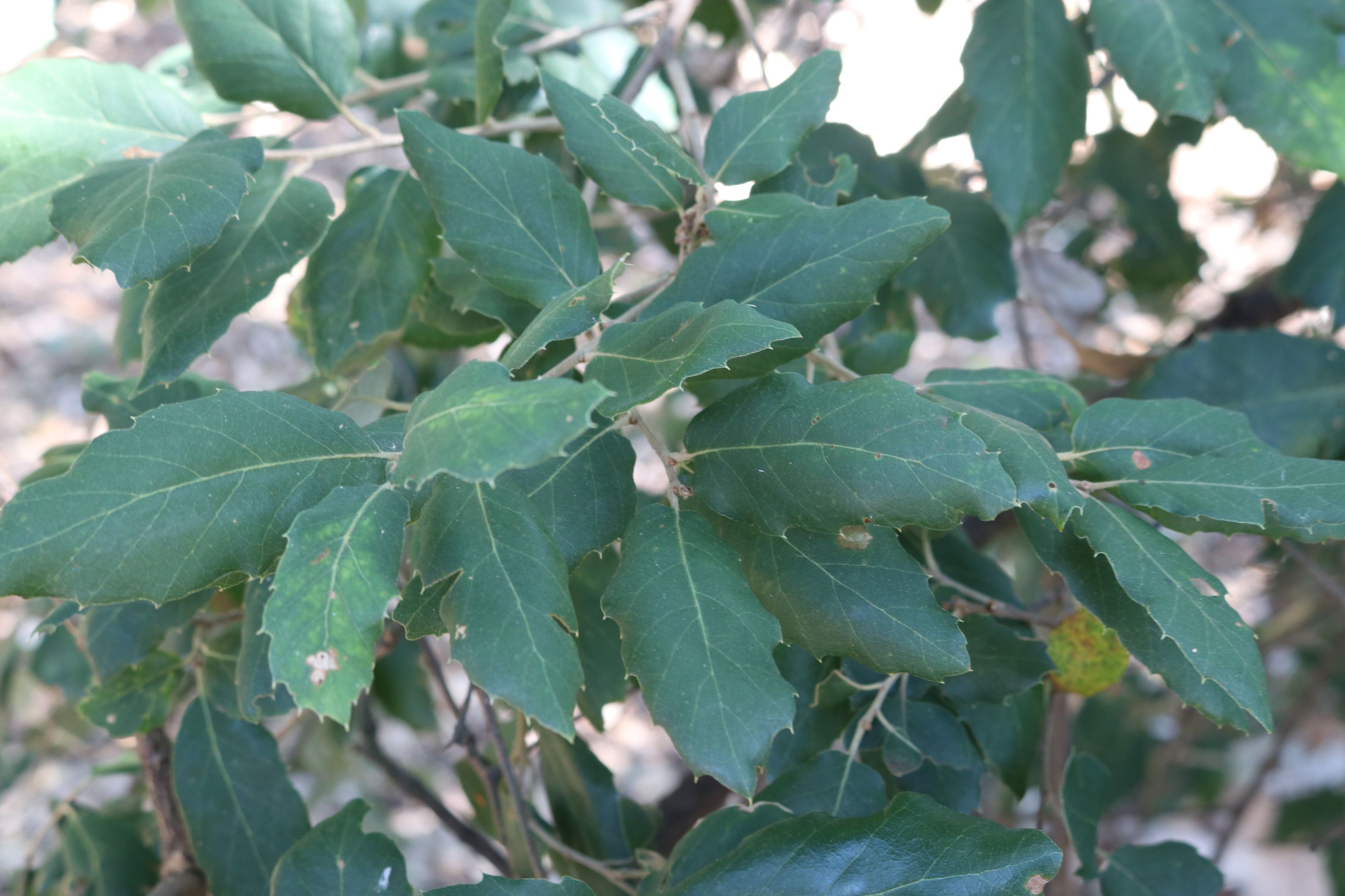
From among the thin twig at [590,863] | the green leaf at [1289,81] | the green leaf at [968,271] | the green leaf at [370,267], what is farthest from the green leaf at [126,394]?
the green leaf at [1289,81]

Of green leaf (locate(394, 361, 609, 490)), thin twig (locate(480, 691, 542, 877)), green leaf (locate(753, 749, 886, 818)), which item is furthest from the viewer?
thin twig (locate(480, 691, 542, 877))

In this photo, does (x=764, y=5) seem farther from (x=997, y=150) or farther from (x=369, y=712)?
(x=369, y=712)

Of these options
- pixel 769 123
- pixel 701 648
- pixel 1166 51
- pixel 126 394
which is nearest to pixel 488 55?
pixel 769 123

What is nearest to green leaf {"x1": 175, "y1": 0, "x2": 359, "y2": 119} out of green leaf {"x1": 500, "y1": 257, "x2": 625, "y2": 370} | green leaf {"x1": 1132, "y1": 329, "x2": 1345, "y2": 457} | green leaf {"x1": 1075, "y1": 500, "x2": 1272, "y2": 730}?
green leaf {"x1": 500, "y1": 257, "x2": 625, "y2": 370}

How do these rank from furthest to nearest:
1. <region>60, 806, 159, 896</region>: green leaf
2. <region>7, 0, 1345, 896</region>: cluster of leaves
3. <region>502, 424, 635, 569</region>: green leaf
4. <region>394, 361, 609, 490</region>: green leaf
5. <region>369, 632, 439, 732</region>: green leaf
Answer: <region>369, 632, 439, 732</region>: green leaf
<region>60, 806, 159, 896</region>: green leaf
<region>502, 424, 635, 569</region>: green leaf
<region>7, 0, 1345, 896</region>: cluster of leaves
<region>394, 361, 609, 490</region>: green leaf

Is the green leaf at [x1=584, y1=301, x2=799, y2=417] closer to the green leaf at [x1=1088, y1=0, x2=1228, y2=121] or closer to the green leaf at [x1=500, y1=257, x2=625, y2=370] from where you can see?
the green leaf at [x1=500, y1=257, x2=625, y2=370]

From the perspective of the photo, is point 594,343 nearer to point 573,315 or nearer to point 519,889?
point 573,315
